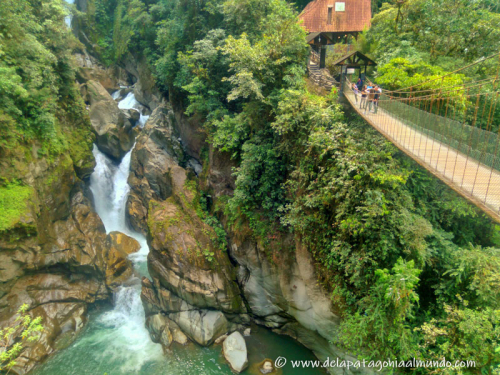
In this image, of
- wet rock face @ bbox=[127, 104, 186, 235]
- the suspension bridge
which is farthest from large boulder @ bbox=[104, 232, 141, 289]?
the suspension bridge

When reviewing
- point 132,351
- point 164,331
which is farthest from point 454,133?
point 132,351

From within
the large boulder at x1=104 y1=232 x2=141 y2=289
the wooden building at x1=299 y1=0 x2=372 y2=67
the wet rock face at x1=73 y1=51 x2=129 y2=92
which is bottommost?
the large boulder at x1=104 y1=232 x2=141 y2=289

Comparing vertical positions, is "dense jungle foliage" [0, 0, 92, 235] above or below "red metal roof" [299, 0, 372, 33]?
below

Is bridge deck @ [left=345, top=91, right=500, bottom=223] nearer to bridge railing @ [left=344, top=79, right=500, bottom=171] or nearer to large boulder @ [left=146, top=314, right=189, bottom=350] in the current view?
bridge railing @ [left=344, top=79, right=500, bottom=171]

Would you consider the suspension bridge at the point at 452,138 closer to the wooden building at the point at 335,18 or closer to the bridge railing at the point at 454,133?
the bridge railing at the point at 454,133

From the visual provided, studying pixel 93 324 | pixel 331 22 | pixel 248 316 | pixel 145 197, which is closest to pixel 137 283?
pixel 93 324
